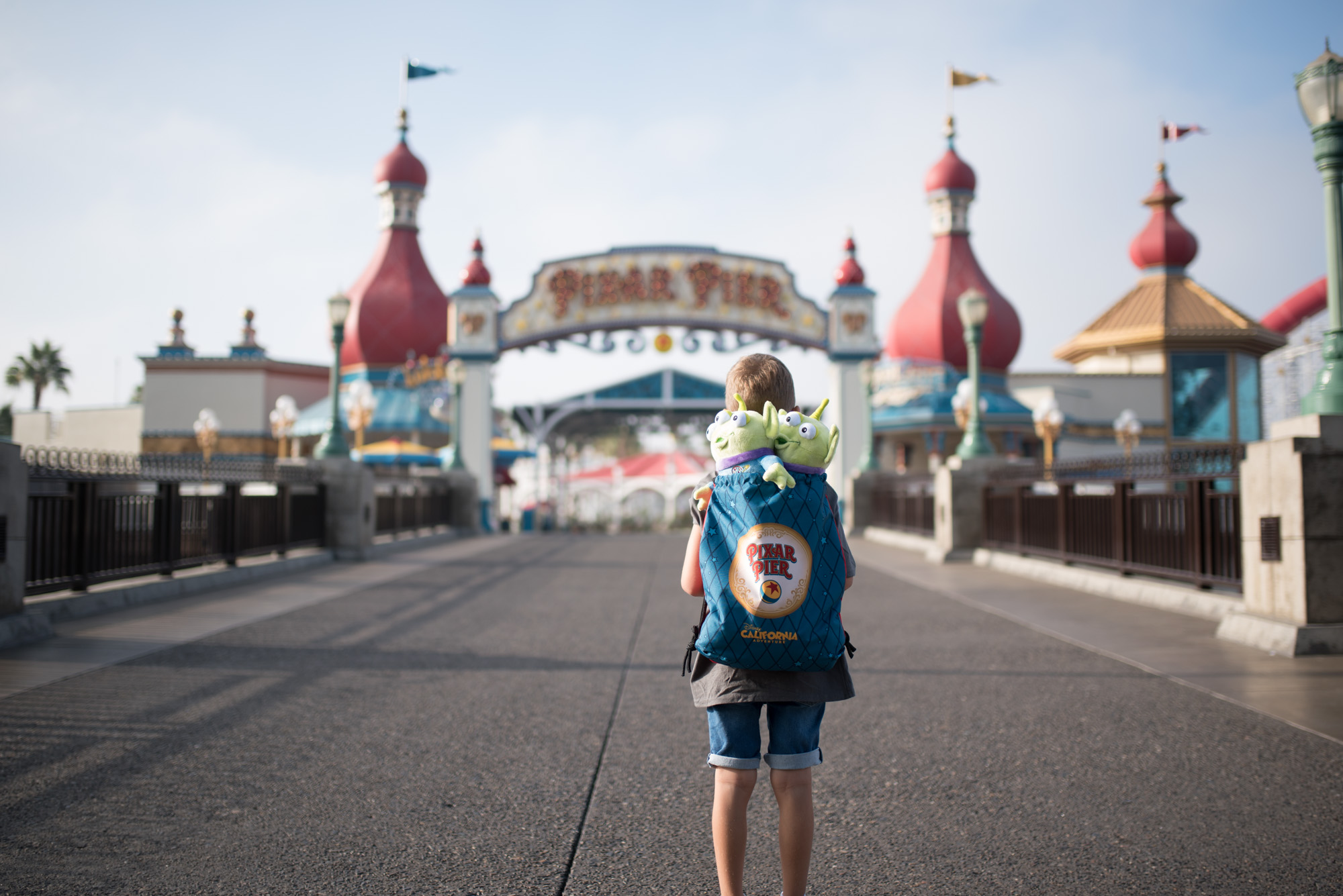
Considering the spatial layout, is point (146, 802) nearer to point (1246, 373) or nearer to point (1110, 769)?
point (1110, 769)

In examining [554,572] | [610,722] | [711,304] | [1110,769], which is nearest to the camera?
[1110,769]

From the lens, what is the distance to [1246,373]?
36.7 meters

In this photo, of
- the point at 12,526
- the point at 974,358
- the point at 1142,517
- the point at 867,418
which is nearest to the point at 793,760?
the point at 12,526

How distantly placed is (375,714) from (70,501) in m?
5.22

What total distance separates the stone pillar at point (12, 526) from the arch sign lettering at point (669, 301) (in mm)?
21475

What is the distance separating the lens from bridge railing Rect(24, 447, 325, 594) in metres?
8.14

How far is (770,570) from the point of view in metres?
2.40

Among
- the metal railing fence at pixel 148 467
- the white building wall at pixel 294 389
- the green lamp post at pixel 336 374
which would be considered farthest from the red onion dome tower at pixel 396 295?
the metal railing fence at pixel 148 467

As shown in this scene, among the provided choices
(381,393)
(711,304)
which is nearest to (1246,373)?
(711,304)

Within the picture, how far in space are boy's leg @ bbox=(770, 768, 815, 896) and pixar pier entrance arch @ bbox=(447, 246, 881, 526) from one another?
1016 inches

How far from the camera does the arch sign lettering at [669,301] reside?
2830 centimetres

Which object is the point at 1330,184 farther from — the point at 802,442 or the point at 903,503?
the point at 903,503

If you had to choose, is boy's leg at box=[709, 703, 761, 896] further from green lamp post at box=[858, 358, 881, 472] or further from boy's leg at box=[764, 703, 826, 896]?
green lamp post at box=[858, 358, 881, 472]

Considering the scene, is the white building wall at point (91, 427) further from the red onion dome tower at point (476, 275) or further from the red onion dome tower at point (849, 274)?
the red onion dome tower at point (849, 274)
